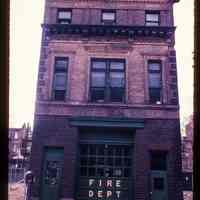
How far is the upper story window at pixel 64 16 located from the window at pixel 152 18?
14.9 feet

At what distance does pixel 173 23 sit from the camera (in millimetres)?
17828

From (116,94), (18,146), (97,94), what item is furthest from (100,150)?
(18,146)

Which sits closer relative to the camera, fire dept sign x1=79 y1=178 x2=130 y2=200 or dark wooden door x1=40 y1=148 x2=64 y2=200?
dark wooden door x1=40 y1=148 x2=64 y2=200

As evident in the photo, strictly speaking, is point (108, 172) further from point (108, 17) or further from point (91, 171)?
point (108, 17)

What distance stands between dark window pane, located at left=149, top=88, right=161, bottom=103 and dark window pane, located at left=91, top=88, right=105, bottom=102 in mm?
2636

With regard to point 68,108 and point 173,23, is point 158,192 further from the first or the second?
point 173,23

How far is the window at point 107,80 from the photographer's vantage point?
16.8m

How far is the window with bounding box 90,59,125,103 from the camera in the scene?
16.8 meters

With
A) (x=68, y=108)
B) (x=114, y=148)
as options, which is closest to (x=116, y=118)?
(x=114, y=148)

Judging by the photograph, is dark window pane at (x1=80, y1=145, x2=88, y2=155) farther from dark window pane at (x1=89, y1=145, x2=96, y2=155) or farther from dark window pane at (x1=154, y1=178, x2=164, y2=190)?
dark window pane at (x1=154, y1=178, x2=164, y2=190)

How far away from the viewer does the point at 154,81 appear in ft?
56.0

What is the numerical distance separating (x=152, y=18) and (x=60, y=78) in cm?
652

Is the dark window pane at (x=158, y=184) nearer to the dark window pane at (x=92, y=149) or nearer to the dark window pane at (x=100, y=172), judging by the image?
the dark window pane at (x=100, y=172)

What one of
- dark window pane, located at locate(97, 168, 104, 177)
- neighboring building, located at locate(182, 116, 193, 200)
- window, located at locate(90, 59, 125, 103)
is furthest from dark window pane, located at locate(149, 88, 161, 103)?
neighboring building, located at locate(182, 116, 193, 200)
